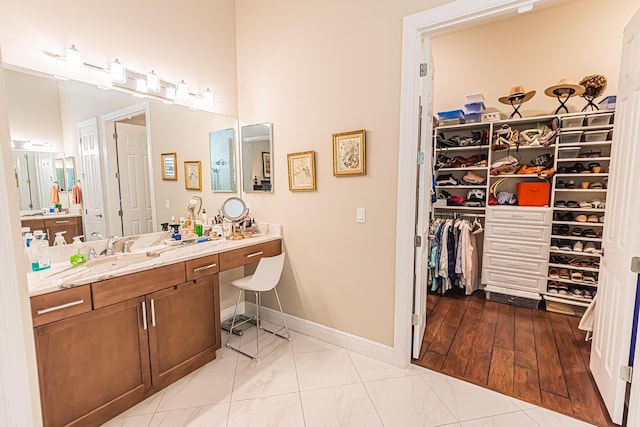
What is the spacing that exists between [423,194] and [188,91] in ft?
7.11

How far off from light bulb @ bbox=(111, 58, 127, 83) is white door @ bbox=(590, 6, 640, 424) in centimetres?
313

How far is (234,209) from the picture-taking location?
2902 mm

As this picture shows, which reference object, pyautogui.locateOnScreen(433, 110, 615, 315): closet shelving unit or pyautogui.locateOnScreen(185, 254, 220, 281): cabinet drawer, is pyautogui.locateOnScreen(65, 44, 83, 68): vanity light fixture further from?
pyautogui.locateOnScreen(433, 110, 615, 315): closet shelving unit

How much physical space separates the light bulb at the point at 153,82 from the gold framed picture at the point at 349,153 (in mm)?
1441

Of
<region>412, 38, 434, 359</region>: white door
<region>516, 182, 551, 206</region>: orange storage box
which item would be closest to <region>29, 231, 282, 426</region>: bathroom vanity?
<region>412, 38, 434, 359</region>: white door

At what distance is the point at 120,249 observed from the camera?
2.18 metres

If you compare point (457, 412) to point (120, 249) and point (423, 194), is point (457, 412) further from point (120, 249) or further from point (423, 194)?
point (120, 249)

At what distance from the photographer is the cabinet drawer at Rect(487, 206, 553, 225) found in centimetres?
311

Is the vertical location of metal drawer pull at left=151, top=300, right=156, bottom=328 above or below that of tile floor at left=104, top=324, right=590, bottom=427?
above

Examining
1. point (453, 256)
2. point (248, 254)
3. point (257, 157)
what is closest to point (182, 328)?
point (248, 254)

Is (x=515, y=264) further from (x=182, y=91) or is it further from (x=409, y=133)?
(x=182, y=91)

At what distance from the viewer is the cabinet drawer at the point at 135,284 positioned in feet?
5.32

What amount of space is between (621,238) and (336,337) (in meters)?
2.00

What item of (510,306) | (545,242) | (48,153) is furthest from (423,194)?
(48,153)
